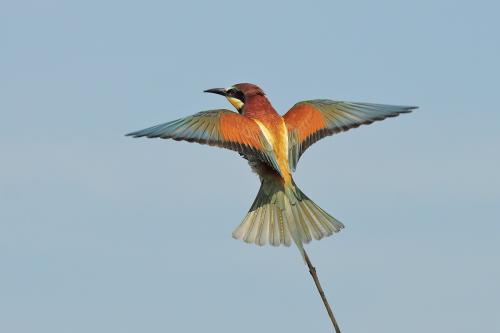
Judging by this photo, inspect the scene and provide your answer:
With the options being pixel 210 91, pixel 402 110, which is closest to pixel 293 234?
pixel 402 110

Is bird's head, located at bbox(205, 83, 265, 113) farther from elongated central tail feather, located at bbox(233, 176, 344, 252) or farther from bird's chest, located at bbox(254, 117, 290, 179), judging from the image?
elongated central tail feather, located at bbox(233, 176, 344, 252)

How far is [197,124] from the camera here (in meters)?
3.97

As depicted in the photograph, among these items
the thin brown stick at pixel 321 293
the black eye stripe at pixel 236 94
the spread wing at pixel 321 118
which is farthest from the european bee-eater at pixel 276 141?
the thin brown stick at pixel 321 293

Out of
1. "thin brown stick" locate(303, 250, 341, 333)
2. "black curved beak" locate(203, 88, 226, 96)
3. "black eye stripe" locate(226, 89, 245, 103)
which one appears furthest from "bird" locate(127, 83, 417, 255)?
"thin brown stick" locate(303, 250, 341, 333)

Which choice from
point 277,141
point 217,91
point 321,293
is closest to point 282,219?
point 277,141

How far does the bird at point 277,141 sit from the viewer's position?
12.9 feet

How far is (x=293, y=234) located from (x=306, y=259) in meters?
0.75

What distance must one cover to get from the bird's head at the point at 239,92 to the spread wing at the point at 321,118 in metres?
0.22

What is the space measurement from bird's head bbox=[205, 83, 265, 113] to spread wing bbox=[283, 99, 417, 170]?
0.71 feet

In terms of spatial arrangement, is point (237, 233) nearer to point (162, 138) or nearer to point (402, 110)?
point (162, 138)

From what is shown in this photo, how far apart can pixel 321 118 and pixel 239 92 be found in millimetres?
554

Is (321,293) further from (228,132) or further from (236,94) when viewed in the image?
(236,94)

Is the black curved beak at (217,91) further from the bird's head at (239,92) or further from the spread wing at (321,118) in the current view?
the spread wing at (321,118)

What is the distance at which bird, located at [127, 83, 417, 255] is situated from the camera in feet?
12.9
